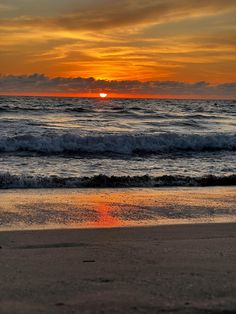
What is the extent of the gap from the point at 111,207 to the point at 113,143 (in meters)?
10.8

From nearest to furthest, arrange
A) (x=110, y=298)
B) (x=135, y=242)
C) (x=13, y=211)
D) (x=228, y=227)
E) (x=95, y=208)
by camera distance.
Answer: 1. (x=110, y=298)
2. (x=135, y=242)
3. (x=228, y=227)
4. (x=13, y=211)
5. (x=95, y=208)

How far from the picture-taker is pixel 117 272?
3604 mm

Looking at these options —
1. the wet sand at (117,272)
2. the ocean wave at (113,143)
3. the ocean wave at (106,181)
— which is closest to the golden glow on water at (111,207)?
the ocean wave at (106,181)

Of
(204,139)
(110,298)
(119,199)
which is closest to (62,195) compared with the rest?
(119,199)

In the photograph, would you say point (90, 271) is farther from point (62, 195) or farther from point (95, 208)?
point (62, 195)

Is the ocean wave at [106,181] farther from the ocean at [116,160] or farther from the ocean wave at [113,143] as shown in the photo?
the ocean wave at [113,143]

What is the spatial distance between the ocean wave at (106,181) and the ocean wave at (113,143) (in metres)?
6.33

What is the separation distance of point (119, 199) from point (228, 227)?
2715 millimetres

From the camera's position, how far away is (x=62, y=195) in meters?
8.43

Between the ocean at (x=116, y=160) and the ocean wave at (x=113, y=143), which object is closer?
the ocean at (x=116, y=160)

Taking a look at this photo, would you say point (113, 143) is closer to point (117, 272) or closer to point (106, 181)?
point (106, 181)

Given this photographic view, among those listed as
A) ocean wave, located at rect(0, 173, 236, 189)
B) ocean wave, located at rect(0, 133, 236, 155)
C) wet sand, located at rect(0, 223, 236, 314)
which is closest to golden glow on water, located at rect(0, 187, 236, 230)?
ocean wave, located at rect(0, 173, 236, 189)

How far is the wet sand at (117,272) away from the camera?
9.67 ft

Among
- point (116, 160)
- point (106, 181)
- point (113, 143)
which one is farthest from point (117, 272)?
point (113, 143)
